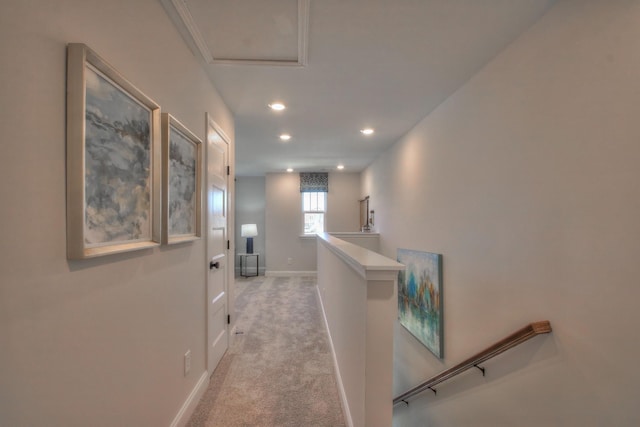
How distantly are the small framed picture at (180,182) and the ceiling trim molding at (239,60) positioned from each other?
0.57 metres

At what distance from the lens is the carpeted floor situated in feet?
6.31

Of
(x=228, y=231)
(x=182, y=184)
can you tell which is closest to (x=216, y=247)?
(x=228, y=231)

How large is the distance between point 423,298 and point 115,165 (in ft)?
9.87

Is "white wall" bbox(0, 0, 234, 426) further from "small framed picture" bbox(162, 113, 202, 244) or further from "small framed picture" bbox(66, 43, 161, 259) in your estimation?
"small framed picture" bbox(162, 113, 202, 244)

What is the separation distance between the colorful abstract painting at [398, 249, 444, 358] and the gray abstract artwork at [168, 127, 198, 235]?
2286 millimetres

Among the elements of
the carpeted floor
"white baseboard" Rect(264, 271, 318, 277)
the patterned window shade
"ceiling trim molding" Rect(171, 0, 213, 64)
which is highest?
"ceiling trim molding" Rect(171, 0, 213, 64)

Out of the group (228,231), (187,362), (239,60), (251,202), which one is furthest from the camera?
(251,202)

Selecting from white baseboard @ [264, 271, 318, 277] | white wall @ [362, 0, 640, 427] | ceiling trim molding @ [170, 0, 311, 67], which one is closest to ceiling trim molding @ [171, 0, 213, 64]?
ceiling trim molding @ [170, 0, 311, 67]

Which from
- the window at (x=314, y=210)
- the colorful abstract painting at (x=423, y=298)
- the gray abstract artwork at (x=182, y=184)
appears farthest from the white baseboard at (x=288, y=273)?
the gray abstract artwork at (x=182, y=184)

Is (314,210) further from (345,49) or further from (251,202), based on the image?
(345,49)

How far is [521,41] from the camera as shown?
174 centimetres

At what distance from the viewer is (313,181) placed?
22.7 feet

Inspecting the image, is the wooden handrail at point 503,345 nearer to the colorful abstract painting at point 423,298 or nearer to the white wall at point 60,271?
the colorful abstract painting at point 423,298

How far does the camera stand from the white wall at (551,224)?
1.20 metres
